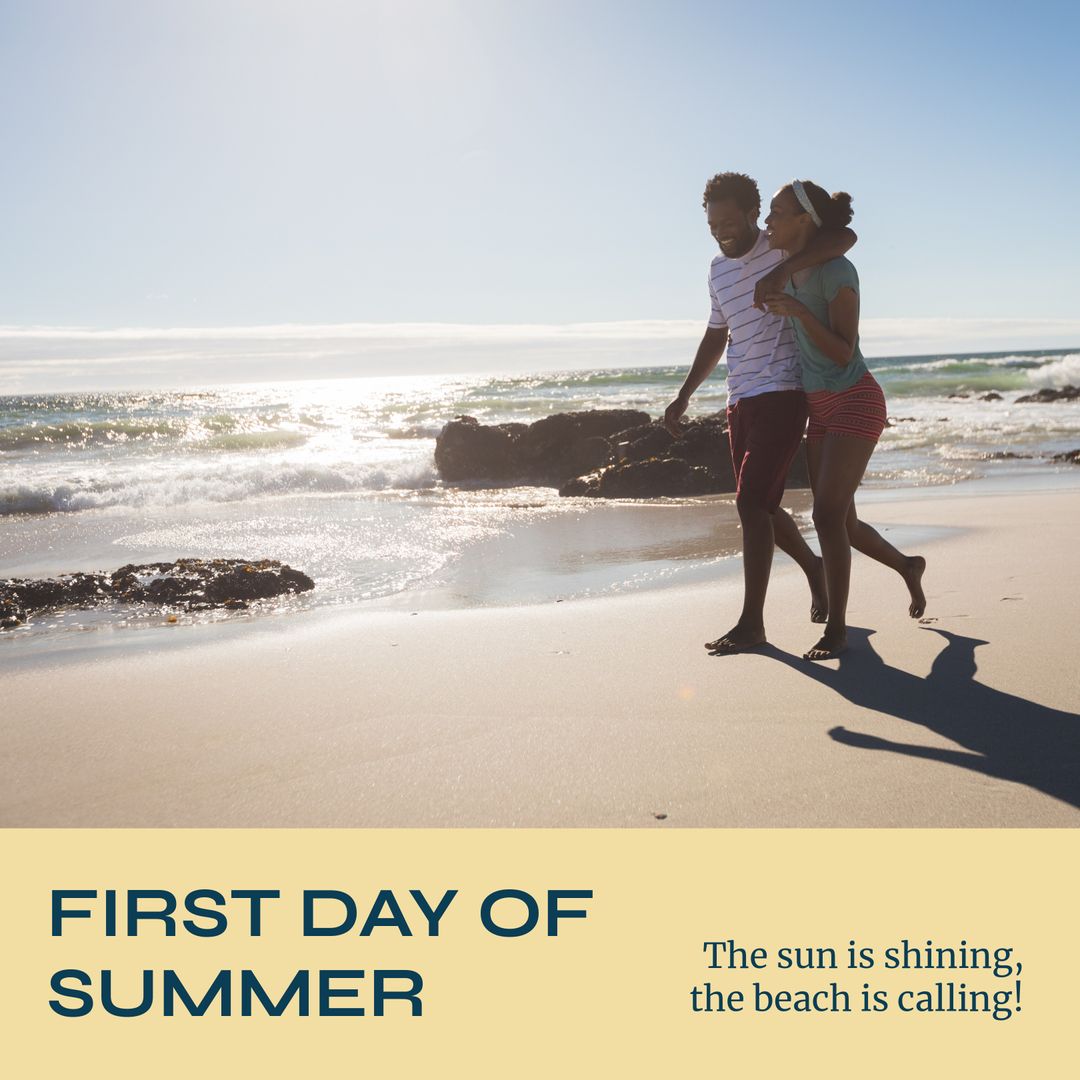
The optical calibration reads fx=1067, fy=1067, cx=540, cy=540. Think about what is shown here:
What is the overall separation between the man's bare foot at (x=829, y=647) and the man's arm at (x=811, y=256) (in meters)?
1.12

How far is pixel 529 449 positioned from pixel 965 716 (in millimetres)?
10586

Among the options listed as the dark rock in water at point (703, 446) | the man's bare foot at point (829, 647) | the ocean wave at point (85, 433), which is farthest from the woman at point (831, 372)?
the ocean wave at point (85, 433)

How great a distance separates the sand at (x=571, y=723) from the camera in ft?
7.64

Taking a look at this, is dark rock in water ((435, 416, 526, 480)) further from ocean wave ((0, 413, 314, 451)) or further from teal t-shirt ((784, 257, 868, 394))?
ocean wave ((0, 413, 314, 451))

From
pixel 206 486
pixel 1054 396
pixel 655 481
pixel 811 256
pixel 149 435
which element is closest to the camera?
pixel 811 256

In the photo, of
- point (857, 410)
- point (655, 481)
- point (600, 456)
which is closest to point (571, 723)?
point (857, 410)

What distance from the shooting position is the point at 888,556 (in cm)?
387

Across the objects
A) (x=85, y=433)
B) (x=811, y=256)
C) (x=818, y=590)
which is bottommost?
(x=818, y=590)

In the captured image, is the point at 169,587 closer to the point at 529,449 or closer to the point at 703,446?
the point at 703,446

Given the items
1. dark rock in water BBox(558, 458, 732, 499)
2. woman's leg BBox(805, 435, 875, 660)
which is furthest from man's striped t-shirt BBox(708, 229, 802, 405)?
dark rock in water BBox(558, 458, 732, 499)

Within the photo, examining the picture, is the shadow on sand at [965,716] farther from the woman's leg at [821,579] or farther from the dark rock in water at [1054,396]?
the dark rock in water at [1054,396]

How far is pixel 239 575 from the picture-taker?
5.27 metres

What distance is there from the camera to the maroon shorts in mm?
3715

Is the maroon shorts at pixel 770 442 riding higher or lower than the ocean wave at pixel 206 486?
higher
